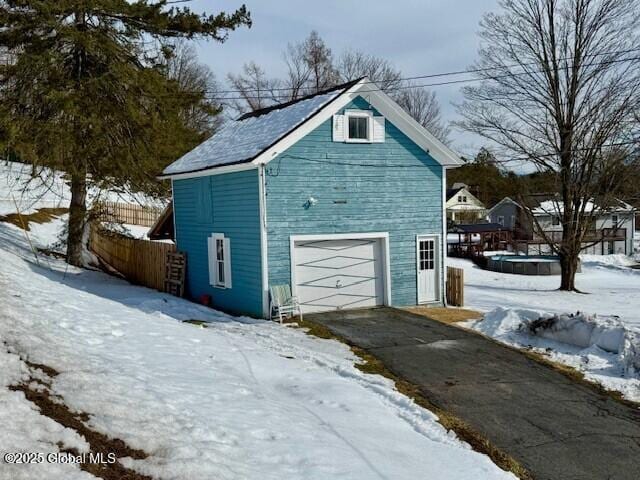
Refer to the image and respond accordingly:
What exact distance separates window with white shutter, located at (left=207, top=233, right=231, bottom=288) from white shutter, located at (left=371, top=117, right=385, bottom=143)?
5157mm

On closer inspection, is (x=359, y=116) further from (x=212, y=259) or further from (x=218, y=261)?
(x=212, y=259)

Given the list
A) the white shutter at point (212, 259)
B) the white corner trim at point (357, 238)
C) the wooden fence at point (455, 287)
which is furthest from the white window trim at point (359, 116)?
the white shutter at point (212, 259)

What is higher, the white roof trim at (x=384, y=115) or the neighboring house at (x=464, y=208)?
the white roof trim at (x=384, y=115)

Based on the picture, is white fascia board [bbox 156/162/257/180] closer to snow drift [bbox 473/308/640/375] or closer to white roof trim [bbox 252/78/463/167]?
white roof trim [bbox 252/78/463/167]

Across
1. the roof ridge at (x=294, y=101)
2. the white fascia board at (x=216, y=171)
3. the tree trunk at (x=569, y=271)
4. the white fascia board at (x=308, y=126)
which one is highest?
the roof ridge at (x=294, y=101)

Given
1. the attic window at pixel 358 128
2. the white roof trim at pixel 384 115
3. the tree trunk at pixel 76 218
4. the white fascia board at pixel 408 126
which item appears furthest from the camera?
the tree trunk at pixel 76 218

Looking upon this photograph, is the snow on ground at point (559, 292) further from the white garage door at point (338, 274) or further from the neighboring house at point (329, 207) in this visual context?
the white garage door at point (338, 274)

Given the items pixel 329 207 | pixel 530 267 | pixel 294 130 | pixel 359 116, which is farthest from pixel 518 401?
pixel 530 267

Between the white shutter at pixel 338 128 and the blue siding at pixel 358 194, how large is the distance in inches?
5.5

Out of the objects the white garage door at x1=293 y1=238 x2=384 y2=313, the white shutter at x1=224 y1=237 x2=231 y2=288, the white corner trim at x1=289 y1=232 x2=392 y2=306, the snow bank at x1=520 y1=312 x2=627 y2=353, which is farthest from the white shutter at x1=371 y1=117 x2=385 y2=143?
the snow bank at x1=520 y1=312 x2=627 y2=353

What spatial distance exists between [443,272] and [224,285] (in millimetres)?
6585

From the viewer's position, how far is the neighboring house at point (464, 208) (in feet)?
225

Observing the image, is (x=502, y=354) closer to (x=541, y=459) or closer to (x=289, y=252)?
(x=541, y=459)

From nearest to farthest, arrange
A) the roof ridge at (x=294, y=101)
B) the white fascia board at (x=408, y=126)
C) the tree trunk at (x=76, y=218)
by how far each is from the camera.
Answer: the white fascia board at (x=408, y=126), the roof ridge at (x=294, y=101), the tree trunk at (x=76, y=218)
